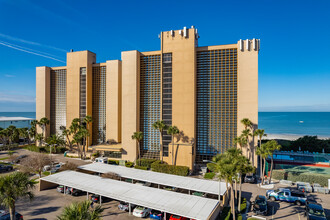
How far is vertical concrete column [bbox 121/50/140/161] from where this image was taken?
1786 inches

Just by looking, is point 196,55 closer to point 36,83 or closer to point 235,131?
point 235,131

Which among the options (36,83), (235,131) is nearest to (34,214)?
(235,131)

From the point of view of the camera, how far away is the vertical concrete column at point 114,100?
165ft

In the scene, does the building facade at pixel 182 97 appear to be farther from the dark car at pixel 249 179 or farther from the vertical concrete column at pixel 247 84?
the dark car at pixel 249 179

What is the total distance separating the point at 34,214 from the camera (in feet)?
72.4

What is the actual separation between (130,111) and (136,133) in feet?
21.2

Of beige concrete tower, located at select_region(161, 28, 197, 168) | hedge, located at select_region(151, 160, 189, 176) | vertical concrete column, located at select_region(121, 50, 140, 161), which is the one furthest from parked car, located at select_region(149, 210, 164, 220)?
vertical concrete column, located at select_region(121, 50, 140, 161)

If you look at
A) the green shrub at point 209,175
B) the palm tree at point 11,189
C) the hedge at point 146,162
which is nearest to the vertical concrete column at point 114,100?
the hedge at point 146,162

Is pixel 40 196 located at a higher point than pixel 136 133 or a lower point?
lower

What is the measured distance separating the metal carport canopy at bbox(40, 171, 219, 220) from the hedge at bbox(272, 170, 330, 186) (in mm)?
20813

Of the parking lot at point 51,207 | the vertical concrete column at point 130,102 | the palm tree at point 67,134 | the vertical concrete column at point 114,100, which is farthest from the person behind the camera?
the palm tree at point 67,134

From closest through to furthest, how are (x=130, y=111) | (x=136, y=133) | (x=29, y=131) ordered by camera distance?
(x=136, y=133)
(x=130, y=111)
(x=29, y=131)

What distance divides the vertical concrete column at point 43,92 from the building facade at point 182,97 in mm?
22530

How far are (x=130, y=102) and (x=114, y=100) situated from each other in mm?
7199
